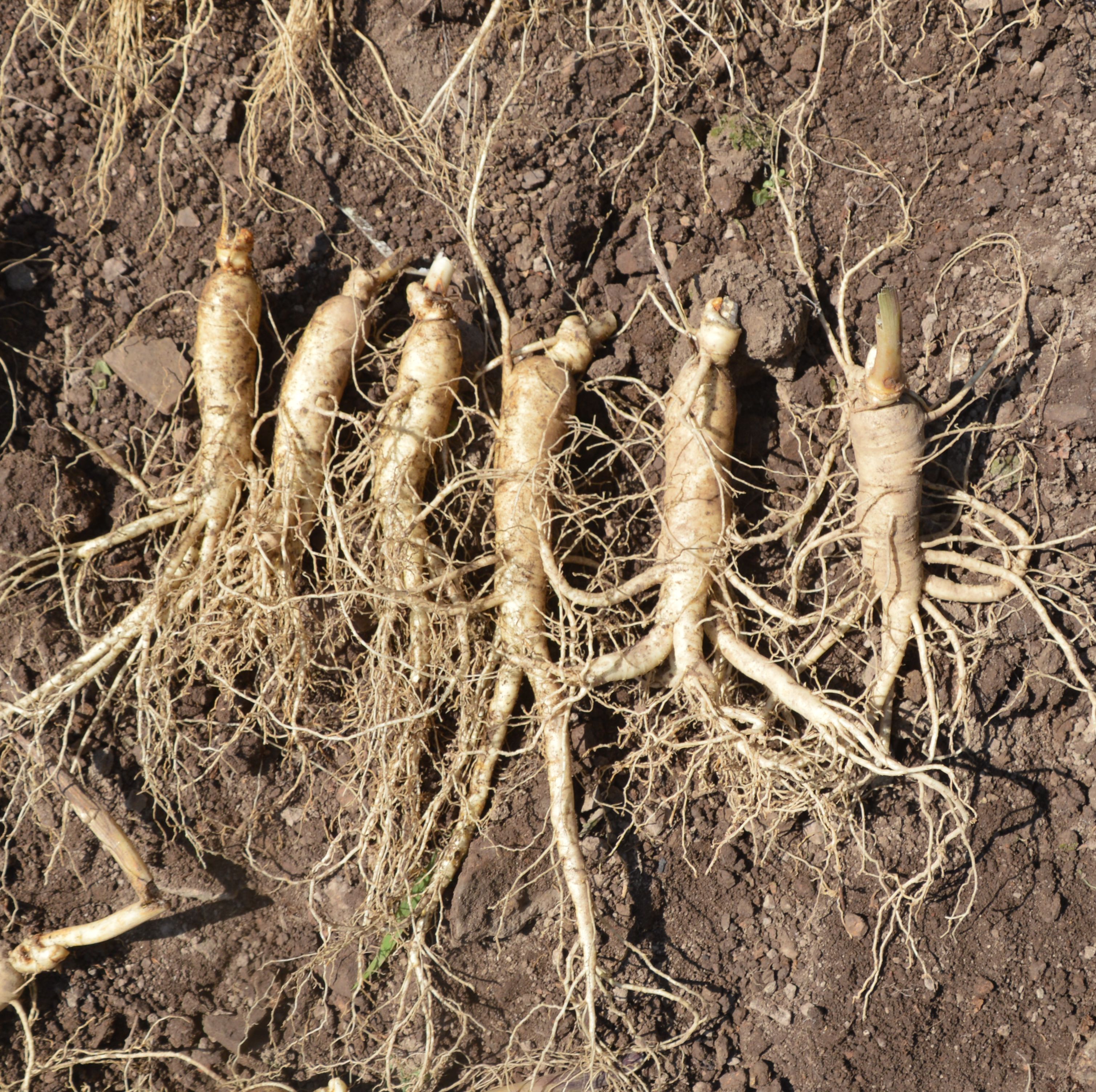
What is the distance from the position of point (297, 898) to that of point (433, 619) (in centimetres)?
67

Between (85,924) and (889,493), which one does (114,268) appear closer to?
(85,924)

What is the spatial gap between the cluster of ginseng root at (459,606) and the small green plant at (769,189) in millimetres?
240

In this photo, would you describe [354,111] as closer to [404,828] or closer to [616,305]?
[616,305]

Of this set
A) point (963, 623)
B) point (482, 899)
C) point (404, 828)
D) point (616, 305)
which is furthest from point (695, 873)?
point (616, 305)

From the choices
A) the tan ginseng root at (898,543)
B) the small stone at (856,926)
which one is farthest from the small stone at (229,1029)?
the tan ginseng root at (898,543)

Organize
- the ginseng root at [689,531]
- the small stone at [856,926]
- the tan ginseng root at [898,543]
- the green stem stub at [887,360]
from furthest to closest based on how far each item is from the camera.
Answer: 1. the small stone at [856,926]
2. the ginseng root at [689,531]
3. the tan ginseng root at [898,543]
4. the green stem stub at [887,360]

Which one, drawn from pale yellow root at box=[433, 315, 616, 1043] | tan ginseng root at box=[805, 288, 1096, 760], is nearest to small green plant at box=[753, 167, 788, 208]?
tan ginseng root at box=[805, 288, 1096, 760]

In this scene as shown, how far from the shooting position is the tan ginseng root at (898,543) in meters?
1.43

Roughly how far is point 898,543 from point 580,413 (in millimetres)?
646

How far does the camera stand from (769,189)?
5.44 ft

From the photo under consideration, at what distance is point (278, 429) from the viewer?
1.66m

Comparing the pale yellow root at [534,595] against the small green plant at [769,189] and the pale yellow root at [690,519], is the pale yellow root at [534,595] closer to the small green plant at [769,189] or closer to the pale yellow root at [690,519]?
the pale yellow root at [690,519]

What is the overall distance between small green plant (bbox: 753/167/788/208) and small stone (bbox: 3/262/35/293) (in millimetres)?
1452

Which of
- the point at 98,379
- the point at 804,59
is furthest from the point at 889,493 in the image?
the point at 98,379
